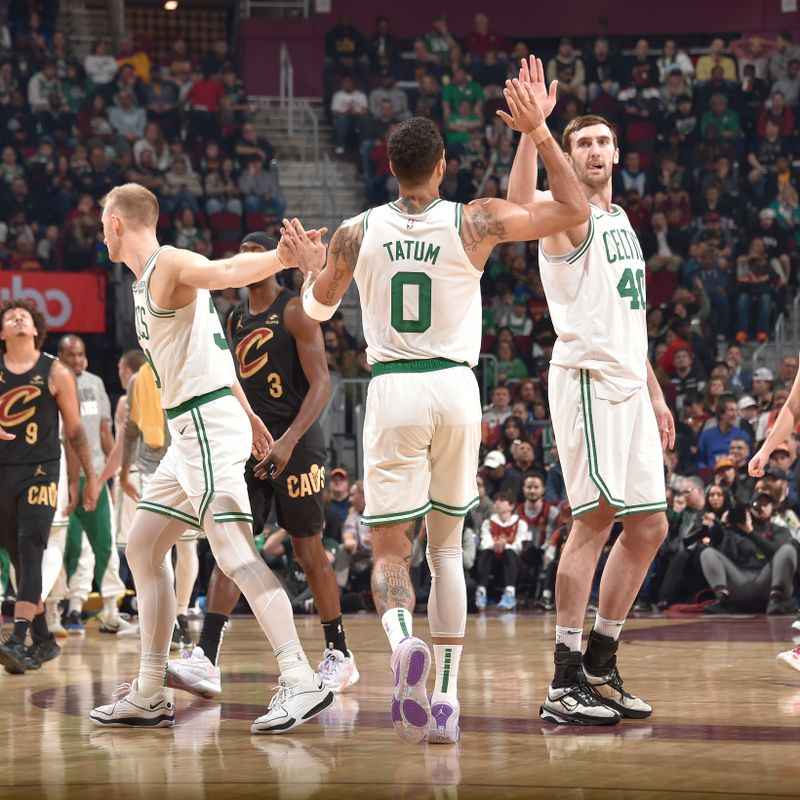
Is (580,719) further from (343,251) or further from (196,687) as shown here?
(343,251)

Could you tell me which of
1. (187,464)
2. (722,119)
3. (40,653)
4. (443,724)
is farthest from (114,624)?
(722,119)

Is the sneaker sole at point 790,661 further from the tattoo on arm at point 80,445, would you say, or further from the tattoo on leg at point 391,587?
the tattoo on arm at point 80,445

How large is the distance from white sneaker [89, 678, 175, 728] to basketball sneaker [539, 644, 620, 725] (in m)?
1.61

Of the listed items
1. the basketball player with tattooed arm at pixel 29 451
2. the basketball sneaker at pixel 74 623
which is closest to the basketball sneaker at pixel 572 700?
the basketball player with tattooed arm at pixel 29 451

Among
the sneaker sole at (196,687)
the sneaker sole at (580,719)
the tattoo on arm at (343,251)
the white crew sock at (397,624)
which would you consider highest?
the tattoo on arm at (343,251)

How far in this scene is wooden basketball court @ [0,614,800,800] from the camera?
169 inches

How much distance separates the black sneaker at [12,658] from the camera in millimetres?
7945

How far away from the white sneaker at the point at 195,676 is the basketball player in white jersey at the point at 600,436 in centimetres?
179

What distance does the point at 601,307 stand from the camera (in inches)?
230

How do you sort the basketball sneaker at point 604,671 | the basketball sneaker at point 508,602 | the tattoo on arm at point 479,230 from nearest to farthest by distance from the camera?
the tattoo on arm at point 479,230 → the basketball sneaker at point 604,671 → the basketball sneaker at point 508,602

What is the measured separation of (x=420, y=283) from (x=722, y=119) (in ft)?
55.0

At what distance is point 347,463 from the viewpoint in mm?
15945

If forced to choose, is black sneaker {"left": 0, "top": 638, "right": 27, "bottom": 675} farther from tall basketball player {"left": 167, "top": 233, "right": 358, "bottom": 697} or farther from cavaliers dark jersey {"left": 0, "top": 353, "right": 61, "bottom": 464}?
tall basketball player {"left": 167, "top": 233, "right": 358, "bottom": 697}

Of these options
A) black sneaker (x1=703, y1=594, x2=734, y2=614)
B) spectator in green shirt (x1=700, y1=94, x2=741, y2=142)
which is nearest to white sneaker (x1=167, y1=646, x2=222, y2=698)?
black sneaker (x1=703, y1=594, x2=734, y2=614)
